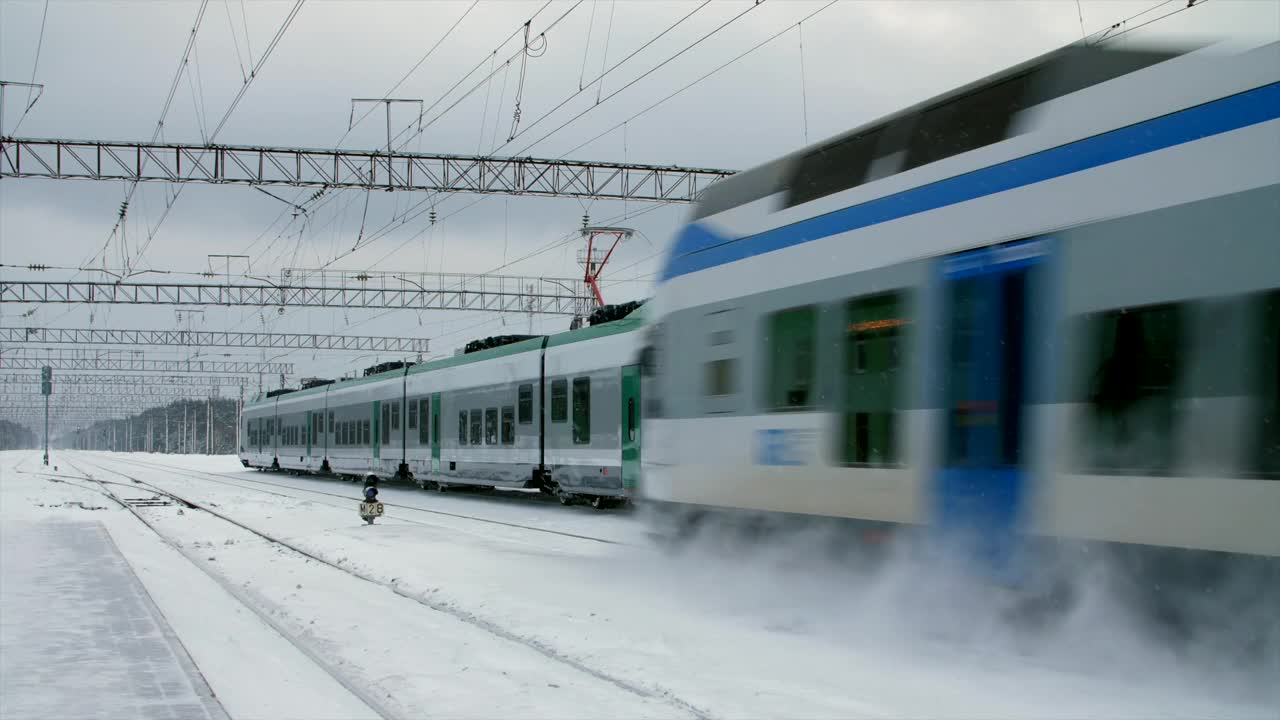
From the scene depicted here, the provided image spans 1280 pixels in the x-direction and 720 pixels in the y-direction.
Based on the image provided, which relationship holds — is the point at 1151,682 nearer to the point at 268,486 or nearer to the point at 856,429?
the point at 856,429

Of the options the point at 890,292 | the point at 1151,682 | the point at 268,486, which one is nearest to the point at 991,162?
the point at 890,292

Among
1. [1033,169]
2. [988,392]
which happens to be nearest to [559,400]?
[988,392]

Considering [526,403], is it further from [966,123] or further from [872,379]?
[966,123]

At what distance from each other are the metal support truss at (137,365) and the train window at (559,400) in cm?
6101

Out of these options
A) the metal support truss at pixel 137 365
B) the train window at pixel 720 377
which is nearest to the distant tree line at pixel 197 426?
the metal support truss at pixel 137 365

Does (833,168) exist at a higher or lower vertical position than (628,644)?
higher

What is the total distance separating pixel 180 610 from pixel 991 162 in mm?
7579

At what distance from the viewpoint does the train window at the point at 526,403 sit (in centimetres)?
2255

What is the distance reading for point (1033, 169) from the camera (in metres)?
7.19

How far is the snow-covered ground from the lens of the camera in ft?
19.9

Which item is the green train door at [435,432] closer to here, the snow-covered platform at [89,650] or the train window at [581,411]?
the train window at [581,411]

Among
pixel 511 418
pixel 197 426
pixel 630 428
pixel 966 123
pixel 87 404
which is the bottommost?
pixel 630 428

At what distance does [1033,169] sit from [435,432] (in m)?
22.9

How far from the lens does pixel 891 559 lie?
27.1ft
